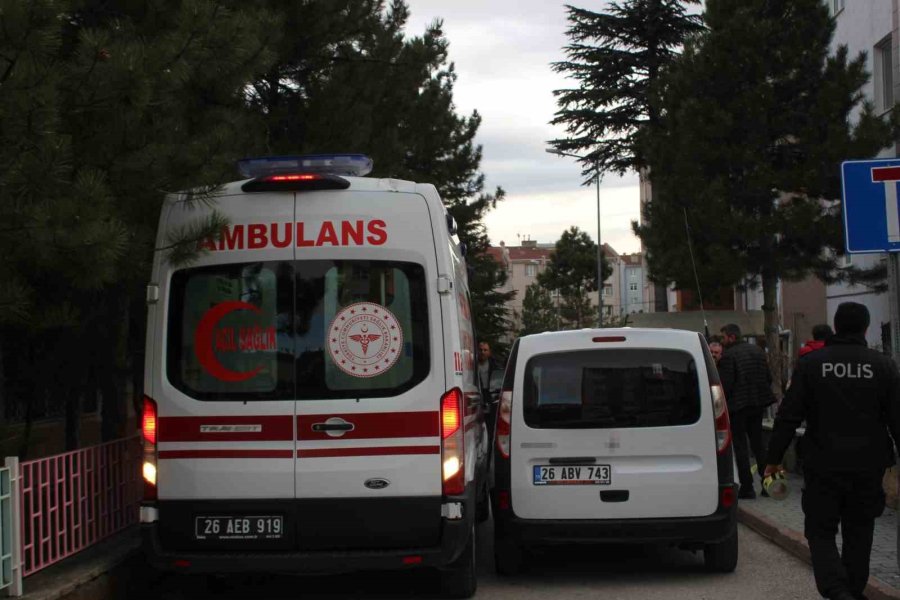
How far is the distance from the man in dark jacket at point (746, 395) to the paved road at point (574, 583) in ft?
8.04

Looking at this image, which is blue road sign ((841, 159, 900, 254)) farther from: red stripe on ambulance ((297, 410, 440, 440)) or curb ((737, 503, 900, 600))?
red stripe on ambulance ((297, 410, 440, 440))

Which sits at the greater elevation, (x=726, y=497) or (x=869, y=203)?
(x=869, y=203)

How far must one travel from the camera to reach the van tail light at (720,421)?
26.8 feet

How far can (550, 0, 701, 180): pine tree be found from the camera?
102 ft

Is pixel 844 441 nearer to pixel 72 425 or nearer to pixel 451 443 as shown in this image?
pixel 451 443

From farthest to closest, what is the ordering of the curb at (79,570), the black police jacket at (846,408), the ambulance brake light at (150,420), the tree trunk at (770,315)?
the tree trunk at (770,315), the ambulance brake light at (150,420), the curb at (79,570), the black police jacket at (846,408)

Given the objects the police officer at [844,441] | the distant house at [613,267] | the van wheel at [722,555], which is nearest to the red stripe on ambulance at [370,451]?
the police officer at [844,441]

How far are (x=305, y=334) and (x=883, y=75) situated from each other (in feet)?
74.2

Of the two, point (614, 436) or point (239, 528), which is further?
point (614, 436)

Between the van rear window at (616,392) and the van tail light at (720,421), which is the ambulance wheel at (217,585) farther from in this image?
the van tail light at (720,421)

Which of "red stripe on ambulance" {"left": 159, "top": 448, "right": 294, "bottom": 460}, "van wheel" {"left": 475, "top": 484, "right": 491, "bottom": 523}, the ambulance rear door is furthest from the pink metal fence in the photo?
"van wheel" {"left": 475, "top": 484, "right": 491, "bottom": 523}

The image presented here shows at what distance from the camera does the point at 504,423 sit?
8383 millimetres

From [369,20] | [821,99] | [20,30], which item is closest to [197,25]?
[20,30]

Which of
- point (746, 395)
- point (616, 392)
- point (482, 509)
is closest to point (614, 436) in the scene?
point (616, 392)
